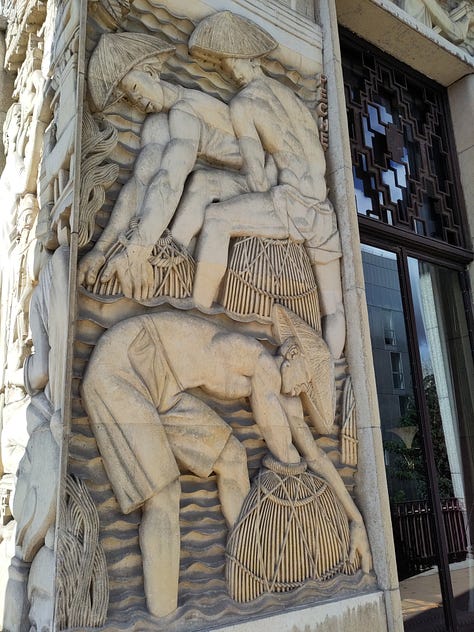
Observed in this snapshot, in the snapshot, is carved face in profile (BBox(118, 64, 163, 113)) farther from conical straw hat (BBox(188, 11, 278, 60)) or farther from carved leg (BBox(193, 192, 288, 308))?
carved leg (BBox(193, 192, 288, 308))

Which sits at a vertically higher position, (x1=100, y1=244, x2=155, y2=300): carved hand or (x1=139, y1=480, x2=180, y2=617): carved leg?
(x1=100, y1=244, x2=155, y2=300): carved hand

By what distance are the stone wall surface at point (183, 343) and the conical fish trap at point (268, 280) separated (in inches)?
0.6

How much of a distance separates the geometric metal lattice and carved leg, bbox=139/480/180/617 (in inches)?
128

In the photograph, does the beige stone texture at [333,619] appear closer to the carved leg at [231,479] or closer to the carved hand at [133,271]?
the carved leg at [231,479]

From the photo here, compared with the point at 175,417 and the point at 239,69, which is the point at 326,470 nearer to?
the point at 175,417

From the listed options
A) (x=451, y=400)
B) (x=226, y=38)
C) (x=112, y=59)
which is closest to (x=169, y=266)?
(x=112, y=59)

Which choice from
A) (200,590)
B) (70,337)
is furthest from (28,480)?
(200,590)

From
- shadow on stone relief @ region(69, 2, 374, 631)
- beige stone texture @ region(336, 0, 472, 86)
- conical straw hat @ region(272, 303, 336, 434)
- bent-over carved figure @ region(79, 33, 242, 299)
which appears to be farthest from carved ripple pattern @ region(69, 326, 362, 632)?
beige stone texture @ region(336, 0, 472, 86)

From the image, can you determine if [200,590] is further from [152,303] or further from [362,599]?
[152,303]

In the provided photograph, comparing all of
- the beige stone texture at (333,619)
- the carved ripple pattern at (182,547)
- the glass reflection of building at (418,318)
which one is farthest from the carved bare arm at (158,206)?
the glass reflection of building at (418,318)

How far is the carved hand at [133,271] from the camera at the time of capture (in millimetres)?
2777

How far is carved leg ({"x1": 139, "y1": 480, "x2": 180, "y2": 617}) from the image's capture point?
2435mm

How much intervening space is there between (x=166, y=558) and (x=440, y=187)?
15.4 ft

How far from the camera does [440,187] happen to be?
5.68 meters
